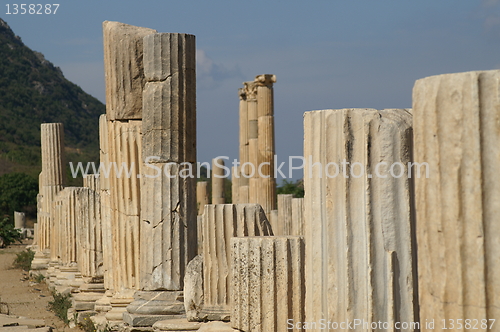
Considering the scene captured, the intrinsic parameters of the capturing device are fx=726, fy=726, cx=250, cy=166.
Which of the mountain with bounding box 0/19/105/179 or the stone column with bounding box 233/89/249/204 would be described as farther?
the mountain with bounding box 0/19/105/179

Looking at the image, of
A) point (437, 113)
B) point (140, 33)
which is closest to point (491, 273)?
point (437, 113)

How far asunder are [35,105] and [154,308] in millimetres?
56799

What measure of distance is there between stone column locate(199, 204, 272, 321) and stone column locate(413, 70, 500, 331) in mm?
3670

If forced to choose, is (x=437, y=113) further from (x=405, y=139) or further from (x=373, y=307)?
(x=373, y=307)

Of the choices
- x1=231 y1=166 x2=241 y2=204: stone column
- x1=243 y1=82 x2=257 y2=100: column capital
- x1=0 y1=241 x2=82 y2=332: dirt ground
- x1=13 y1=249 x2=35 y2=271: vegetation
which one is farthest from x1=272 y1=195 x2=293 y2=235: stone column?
x1=231 y1=166 x2=241 y2=204: stone column

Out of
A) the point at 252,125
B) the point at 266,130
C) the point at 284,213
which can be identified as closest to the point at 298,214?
the point at 284,213

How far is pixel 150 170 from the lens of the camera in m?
8.18

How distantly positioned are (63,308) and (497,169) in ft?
32.2

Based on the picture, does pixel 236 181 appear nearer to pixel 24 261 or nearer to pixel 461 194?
pixel 24 261

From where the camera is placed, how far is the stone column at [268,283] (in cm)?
518

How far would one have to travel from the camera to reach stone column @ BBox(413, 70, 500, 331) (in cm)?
295

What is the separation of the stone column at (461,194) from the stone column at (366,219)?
2.36 ft

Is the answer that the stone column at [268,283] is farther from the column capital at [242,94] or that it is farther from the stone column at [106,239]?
the column capital at [242,94]

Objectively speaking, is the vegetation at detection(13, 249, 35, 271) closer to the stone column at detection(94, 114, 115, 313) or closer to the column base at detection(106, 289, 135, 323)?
the stone column at detection(94, 114, 115, 313)
